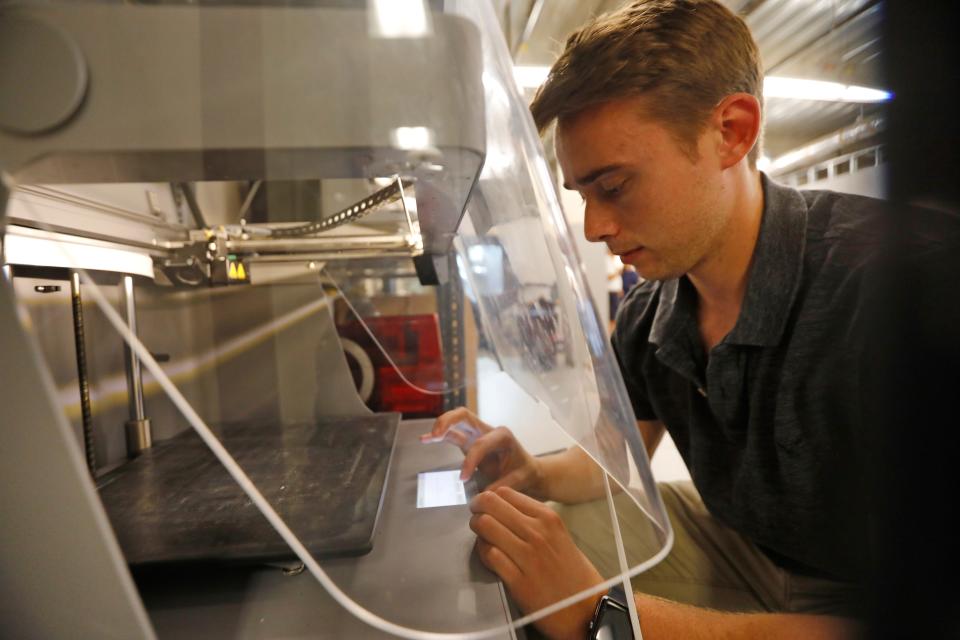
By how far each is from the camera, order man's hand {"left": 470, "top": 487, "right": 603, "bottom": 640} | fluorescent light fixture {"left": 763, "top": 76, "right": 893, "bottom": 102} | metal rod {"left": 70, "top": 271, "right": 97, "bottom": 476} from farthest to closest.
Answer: metal rod {"left": 70, "top": 271, "right": 97, "bottom": 476} → man's hand {"left": 470, "top": 487, "right": 603, "bottom": 640} → fluorescent light fixture {"left": 763, "top": 76, "right": 893, "bottom": 102}

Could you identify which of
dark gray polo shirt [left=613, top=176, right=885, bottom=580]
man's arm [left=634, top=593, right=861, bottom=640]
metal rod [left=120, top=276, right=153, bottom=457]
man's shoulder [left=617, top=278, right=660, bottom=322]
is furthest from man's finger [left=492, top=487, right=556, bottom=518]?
man's shoulder [left=617, top=278, right=660, bottom=322]

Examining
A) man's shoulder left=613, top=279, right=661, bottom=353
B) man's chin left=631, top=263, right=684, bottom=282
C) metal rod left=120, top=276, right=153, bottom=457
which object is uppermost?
man's chin left=631, top=263, right=684, bottom=282

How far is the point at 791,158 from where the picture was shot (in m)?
0.70

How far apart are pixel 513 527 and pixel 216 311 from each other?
0.72m

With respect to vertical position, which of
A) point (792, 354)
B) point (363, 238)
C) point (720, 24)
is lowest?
point (792, 354)

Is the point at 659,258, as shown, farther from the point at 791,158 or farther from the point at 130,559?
the point at 130,559

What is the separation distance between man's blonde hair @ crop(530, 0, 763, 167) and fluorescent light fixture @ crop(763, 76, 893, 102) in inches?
3.0

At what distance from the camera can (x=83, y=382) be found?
0.56m

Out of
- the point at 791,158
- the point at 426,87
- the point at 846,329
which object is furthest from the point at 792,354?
the point at 426,87

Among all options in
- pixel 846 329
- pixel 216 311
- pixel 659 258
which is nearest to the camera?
pixel 846 329

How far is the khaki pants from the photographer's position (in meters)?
0.38

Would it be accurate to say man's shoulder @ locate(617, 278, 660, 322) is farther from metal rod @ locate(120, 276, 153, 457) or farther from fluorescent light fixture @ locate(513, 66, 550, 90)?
metal rod @ locate(120, 276, 153, 457)

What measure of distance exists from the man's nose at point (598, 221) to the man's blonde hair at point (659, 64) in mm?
136

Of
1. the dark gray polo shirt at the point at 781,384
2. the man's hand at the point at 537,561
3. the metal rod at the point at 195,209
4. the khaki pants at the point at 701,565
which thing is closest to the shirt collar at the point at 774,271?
A: the dark gray polo shirt at the point at 781,384
